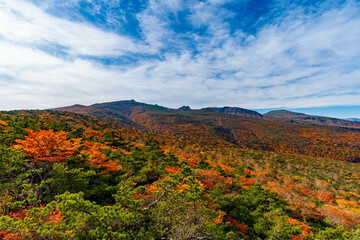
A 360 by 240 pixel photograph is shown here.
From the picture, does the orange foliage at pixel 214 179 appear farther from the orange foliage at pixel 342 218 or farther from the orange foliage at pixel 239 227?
the orange foliage at pixel 342 218

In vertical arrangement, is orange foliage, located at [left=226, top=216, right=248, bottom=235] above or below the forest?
below

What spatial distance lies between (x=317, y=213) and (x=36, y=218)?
17.8 metres

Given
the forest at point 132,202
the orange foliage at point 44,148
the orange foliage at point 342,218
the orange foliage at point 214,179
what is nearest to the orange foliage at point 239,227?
the forest at point 132,202

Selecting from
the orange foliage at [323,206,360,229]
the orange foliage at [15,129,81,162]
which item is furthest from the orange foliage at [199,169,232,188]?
the orange foliage at [15,129,81,162]

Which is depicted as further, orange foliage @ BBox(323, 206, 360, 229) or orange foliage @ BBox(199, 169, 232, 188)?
orange foliage @ BBox(199, 169, 232, 188)

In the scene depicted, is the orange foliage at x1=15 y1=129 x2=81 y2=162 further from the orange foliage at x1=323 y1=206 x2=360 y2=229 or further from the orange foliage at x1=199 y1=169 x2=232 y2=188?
the orange foliage at x1=323 y1=206 x2=360 y2=229

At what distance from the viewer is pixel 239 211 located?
10203 mm

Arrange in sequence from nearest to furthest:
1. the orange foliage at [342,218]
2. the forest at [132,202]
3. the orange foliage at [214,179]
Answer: the forest at [132,202] < the orange foliage at [342,218] < the orange foliage at [214,179]

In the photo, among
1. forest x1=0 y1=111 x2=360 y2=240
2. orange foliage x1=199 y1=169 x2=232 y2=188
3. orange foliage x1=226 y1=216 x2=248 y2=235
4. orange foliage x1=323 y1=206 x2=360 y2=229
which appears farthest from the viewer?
orange foliage x1=199 y1=169 x2=232 y2=188

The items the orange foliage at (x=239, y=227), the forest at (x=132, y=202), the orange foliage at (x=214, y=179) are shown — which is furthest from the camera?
the orange foliage at (x=214, y=179)

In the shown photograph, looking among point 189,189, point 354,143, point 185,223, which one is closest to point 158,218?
point 185,223

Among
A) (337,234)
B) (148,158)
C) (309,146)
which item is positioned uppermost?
(148,158)

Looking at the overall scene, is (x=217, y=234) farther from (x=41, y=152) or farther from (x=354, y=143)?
(x=354, y=143)

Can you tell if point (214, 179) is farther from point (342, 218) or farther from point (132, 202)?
point (132, 202)
